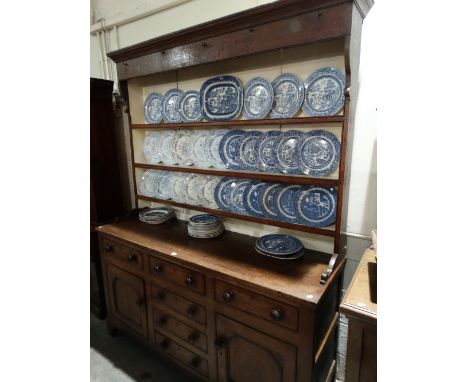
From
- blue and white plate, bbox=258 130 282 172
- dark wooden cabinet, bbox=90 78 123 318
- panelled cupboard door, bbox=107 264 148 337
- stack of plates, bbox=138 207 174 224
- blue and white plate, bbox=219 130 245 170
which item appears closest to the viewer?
blue and white plate, bbox=258 130 282 172

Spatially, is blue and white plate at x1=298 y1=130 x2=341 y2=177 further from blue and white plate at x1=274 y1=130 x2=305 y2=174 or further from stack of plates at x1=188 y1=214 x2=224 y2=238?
stack of plates at x1=188 y1=214 x2=224 y2=238

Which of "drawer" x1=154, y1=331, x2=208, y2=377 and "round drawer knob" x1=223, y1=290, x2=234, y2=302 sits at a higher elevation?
"round drawer knob" x1=223, y1=290, x2=234, y2=302

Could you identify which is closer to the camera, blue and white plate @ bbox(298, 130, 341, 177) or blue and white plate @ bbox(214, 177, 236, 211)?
blue and white plate @ bbox(298, 130, 341, 177)

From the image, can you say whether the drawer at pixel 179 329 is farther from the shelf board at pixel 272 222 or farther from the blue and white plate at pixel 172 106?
the blue and white plate at pixel 172 106

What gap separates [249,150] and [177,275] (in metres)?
0.78

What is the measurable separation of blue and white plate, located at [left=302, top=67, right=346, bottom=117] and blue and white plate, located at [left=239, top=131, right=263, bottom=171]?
0.31m

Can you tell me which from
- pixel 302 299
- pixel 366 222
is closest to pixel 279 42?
Answer: pixel 366 222

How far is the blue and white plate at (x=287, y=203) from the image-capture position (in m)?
1.42

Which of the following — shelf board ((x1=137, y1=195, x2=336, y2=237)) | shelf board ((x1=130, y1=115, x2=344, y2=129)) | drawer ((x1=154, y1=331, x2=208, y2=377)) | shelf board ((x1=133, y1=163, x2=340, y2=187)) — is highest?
shelf board ((x1=130, y1=115, x2=344, y2=129))

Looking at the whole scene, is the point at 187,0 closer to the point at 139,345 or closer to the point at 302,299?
the point at 302,299

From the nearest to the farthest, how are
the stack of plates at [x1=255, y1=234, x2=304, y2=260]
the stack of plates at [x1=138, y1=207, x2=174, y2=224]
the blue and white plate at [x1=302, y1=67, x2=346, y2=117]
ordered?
the blue and white plate at [x1=302, y1=67, x2=346, y2=117] < the stack of plates at [x1=255, y1=234, x2=304, y2=260] < the stack of plates at [x1=138, y1=207, x2=174, y2=224]

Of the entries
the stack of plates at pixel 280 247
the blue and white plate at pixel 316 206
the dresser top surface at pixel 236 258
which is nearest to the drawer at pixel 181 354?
the dresser top surface at pixel 236 258

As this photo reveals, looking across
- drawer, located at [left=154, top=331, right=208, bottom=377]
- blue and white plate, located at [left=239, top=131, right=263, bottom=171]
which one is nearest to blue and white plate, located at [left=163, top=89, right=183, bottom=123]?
blue and white plate, located at [left=239, top=131, right=263, bottom=171]

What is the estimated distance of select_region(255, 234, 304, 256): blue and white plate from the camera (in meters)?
1.34
